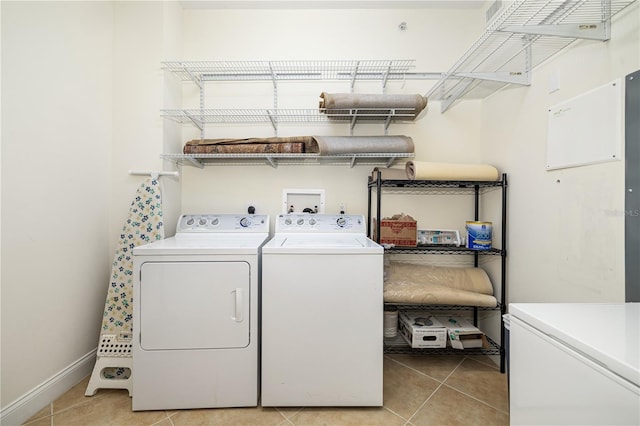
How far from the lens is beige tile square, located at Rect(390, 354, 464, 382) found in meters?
1.86

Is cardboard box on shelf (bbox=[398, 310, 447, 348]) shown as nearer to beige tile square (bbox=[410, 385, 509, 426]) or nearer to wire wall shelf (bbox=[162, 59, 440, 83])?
beige tile square (bbox=[410, 385, 509, 426])

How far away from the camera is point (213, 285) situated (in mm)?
1491

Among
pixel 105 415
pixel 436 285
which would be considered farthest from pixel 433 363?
pixel 105 415

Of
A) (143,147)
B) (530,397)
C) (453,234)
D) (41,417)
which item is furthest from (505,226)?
(41,417)

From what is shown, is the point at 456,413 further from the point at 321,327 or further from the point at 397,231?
the point at 397,231

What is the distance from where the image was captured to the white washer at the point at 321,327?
149cm

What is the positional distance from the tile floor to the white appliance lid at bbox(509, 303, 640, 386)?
98cm

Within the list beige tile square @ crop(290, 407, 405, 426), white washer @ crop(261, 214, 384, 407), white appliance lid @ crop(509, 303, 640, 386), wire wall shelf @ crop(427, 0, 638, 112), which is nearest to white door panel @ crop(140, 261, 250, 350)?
white washer @ crop(261, 214, 384, 407)

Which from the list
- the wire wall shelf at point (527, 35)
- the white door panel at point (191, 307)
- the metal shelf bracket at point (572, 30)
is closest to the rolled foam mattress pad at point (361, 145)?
the wire wall shelf at point (527, 35)

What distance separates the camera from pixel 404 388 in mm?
1709

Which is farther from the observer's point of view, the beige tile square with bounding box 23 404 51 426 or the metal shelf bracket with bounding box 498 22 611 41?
the beige tile square with bounding box 23 404 51 426

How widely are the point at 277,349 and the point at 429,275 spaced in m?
1.26

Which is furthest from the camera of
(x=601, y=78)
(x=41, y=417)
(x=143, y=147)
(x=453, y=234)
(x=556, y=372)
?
(x=453, y=234)

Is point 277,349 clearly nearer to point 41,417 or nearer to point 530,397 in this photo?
point 530,397
